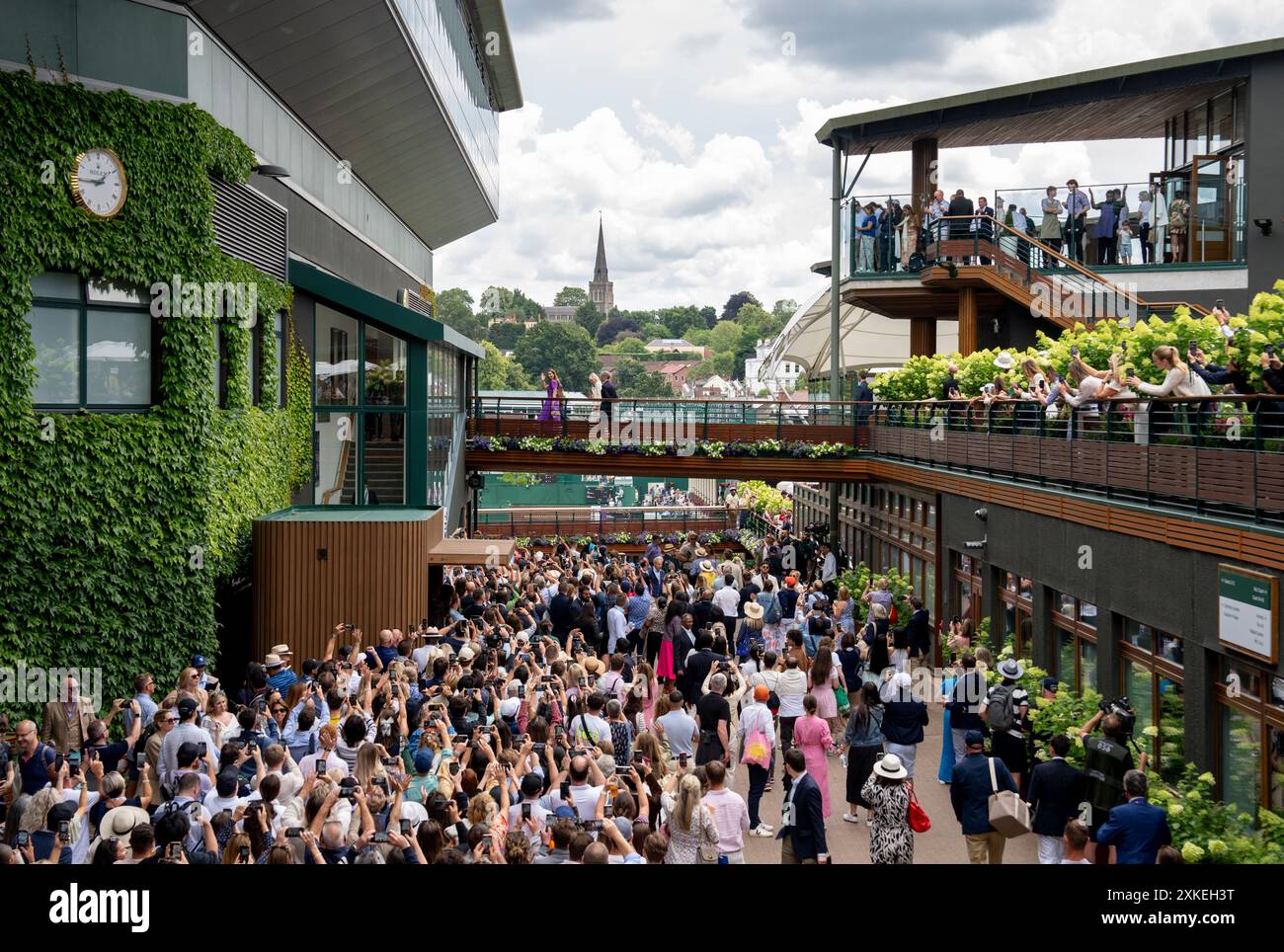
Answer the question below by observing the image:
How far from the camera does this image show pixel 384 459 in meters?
26.0

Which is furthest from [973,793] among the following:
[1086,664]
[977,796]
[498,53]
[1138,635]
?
[498,53]

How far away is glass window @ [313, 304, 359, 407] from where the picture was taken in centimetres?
2405

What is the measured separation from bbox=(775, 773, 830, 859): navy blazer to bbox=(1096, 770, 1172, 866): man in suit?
6.54 ft

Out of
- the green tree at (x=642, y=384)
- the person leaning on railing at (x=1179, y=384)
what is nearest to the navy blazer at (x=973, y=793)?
the person leaning on railing at (x=1179, y=384)

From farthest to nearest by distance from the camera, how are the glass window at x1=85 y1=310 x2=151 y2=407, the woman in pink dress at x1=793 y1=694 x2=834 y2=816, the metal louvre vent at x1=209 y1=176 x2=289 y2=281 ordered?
the metal louvre vent at x1=209 y1=176 x2=289 y2=281, the glass window at x1=85 y1=310 x2=151 y2=407, the woman in pink dress at x1=793 y1=694 x2=834 y2=816

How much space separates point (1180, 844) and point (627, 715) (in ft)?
16.2

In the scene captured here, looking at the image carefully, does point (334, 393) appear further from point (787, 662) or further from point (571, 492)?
point (571, 492)

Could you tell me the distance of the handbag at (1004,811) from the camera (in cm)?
1015

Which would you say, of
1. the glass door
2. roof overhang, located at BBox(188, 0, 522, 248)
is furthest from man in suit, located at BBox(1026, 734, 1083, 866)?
the glass door

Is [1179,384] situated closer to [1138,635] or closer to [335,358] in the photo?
[1138,635]

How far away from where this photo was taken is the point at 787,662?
13.6 metres

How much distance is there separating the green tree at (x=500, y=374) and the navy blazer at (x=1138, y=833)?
142 meters

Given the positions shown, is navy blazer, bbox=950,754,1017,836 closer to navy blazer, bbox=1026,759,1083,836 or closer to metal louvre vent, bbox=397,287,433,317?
navy blazer, bbox=1026,759,1083,836

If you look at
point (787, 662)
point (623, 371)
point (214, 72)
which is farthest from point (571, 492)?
point (623, 371)
